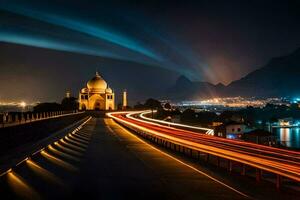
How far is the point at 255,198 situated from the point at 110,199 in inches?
147

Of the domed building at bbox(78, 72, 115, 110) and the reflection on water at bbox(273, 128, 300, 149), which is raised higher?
the domed building at bbox(78, 72, 115, 110)

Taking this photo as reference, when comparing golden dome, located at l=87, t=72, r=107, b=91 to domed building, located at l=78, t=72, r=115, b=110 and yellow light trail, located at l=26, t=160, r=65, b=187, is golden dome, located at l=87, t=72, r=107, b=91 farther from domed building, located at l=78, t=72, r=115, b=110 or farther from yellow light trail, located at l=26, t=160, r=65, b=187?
yellow light trail, located at l=26, t=160, r=65, b=187

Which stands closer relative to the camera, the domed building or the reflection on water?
the reflection on water

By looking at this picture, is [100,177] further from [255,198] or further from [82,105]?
[82,105]

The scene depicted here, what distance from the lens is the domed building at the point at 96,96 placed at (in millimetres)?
187500

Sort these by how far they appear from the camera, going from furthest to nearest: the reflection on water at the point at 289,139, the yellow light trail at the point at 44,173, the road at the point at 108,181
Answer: the reflection on water at the point at 289,139, the yellow light trail at the point at 44,173, the road at the point at 108,181

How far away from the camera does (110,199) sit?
11648 mm

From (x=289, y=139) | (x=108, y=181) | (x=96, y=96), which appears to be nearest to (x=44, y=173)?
(x=108, y=181)

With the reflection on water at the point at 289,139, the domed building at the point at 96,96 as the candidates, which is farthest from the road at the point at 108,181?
the domed building at the point at 96,96

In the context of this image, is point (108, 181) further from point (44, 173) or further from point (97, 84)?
point (97, 84)

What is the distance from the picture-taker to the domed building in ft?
615

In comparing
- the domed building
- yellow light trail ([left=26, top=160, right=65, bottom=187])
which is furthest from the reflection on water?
the domed building

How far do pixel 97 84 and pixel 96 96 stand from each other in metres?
5.68

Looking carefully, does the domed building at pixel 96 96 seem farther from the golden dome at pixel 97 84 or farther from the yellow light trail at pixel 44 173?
the yellow light trail at pixel 44 173
